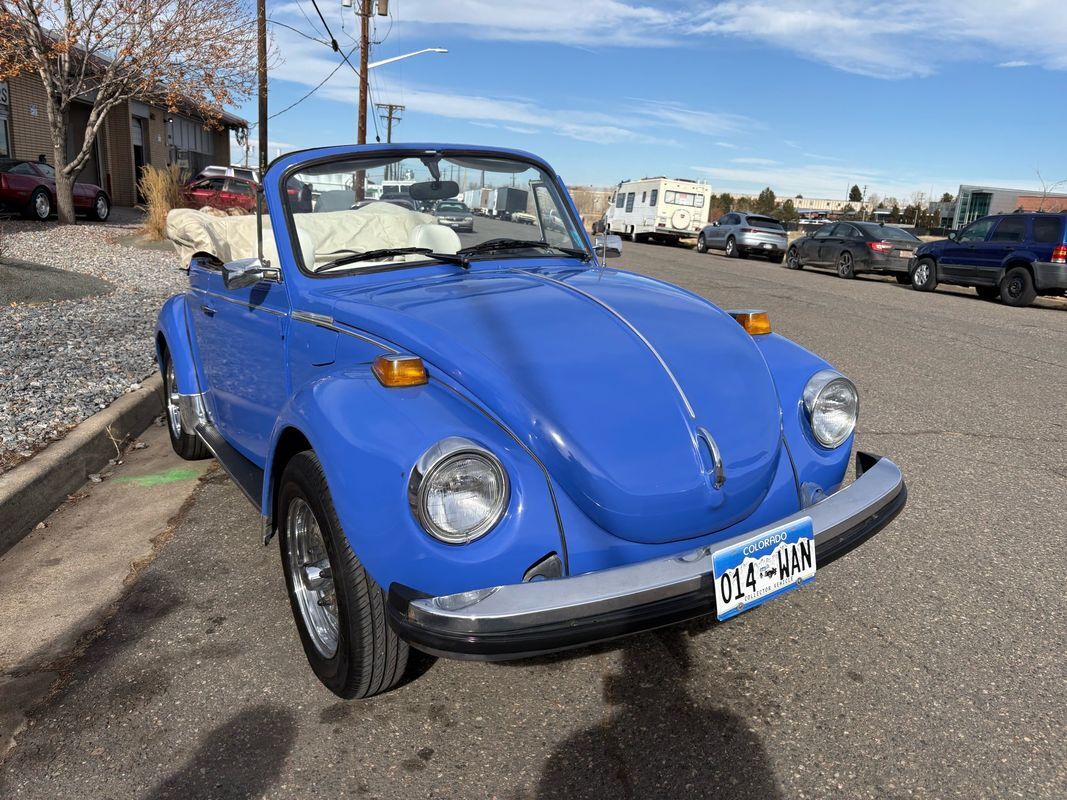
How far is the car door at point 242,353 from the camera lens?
327 cm

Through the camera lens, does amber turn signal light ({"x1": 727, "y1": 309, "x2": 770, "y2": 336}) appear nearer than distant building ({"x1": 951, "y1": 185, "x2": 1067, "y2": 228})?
Yes

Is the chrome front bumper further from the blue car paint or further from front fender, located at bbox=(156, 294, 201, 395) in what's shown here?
front fender, located at bbox=(156, 294, 201, 395)

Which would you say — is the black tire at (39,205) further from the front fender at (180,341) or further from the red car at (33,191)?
the front fender at (180,341)

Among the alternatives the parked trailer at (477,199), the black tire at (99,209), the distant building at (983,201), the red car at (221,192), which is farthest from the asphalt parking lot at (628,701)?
the distant building at (983,201)

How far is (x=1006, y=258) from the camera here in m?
15.2

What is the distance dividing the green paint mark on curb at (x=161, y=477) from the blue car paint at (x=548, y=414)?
1.82 meters

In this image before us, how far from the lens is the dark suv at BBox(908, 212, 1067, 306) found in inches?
566

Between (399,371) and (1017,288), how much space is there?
16.0 meters

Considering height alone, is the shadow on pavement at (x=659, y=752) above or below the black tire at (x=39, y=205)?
below

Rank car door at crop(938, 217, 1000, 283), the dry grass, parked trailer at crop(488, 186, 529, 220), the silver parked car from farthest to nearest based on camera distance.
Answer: the silver parked car < the dry grass < car door at crop(938, 217, 1000, 283) < parked trailer at crop(488, 186, 529, 220)

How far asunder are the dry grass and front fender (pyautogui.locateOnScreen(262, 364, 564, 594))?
16.3 metres

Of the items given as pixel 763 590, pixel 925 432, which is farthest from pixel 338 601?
pixel 925 432

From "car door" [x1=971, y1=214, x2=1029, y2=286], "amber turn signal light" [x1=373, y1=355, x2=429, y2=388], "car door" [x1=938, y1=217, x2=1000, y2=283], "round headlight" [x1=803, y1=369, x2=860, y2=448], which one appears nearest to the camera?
"amber turn signal light" [x1=373, y1=355, x2=429, y2=388]

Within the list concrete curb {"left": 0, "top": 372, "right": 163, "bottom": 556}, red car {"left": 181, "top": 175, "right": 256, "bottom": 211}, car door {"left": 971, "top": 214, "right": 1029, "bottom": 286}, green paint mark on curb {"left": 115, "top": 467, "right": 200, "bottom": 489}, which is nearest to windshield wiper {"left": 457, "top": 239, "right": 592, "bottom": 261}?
green paint mark on curb {"left": 115, "top": 467, "right": 200, "bottom": 489}
